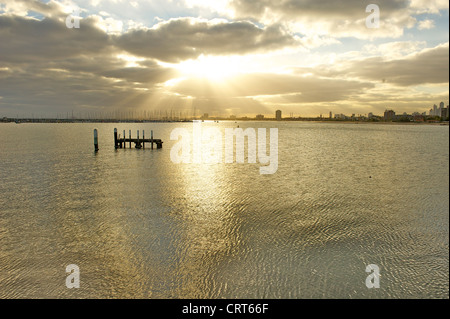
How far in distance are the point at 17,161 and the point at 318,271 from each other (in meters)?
39.3

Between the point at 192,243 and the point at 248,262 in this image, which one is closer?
the point at 248,262

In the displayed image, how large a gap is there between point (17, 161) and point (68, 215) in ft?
86.9

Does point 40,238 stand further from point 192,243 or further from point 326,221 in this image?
point 326,221

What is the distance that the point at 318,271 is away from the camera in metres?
10.3

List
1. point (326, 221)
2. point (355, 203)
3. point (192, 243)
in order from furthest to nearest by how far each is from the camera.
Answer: point (355, 203), point (326, 221), point (192, 243)

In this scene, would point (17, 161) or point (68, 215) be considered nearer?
point (68, 215)

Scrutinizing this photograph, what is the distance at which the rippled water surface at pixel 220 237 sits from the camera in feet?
31.2

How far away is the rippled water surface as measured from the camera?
31.2ft

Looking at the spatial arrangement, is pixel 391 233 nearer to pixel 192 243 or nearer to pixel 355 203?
pixel 355 203

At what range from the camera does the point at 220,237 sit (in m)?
13.2
